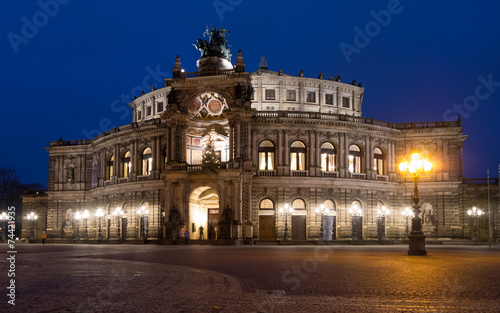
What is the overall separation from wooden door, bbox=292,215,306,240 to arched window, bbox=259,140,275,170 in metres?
6.31

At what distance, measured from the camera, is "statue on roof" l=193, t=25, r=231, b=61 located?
66812 millimetres

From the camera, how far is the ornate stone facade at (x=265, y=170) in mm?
59188

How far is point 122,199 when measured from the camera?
229 ft

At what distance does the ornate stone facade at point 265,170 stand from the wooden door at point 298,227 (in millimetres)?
111

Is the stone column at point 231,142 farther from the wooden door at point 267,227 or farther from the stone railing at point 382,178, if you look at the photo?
the stone railing at point 382,178

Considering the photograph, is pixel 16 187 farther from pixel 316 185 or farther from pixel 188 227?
pixel 316 185

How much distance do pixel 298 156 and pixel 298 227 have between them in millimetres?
8030

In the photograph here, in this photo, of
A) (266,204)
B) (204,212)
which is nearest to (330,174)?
(266,204)

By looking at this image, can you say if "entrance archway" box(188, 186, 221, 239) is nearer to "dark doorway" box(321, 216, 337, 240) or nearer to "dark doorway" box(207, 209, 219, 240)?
"dark doorway" box(207, 209, 219, 240)

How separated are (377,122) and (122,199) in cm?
3285

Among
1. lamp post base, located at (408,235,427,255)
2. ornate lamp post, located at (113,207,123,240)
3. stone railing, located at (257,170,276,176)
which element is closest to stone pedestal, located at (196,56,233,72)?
stone railing, located at (257,170,276,176)

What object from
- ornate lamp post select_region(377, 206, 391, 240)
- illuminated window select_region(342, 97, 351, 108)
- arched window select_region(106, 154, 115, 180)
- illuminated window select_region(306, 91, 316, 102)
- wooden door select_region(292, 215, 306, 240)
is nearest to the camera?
wooden door select_region(292, 215, 306, 240)

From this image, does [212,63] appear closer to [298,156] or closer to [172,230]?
[298,156]

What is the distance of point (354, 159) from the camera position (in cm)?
6556
